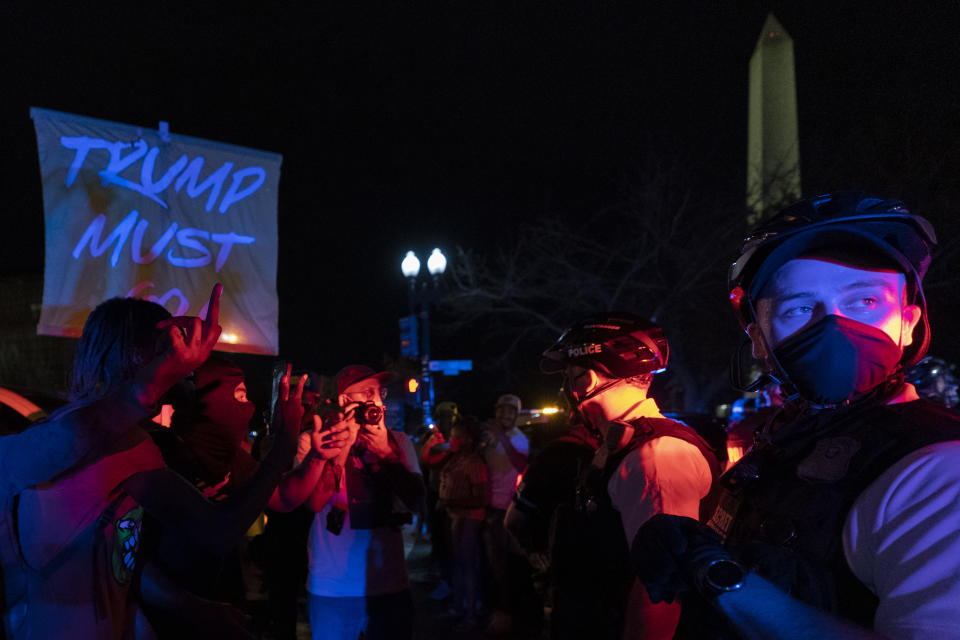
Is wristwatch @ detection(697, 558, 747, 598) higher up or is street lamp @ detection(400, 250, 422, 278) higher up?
street lamp @ detection(400, 250, 422, 278)

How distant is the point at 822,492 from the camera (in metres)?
1.33

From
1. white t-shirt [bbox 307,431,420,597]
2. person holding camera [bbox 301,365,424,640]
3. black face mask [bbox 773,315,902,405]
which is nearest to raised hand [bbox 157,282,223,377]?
black face mask [bbox 773,315,902,405]

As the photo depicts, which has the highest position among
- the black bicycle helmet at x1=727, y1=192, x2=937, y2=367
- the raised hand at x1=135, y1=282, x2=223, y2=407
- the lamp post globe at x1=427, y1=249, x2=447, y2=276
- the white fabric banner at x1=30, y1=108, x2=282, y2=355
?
the lamp post globe at x1=427, y1=249, x2=447, y2=276

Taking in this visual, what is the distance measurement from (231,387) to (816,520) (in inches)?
129

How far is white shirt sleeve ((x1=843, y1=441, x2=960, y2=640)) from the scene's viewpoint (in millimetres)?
1046

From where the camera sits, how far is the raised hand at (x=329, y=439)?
154 inches

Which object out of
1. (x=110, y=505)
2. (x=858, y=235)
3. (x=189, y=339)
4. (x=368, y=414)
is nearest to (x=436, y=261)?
(x=368, y=414)

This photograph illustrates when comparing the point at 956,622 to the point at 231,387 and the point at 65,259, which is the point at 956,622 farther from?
the point at 65,259

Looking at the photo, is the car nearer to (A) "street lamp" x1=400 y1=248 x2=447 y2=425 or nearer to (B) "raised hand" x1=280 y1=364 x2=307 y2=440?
(B) "raised hand" x1=280 y1=364 x2=307 y2=440

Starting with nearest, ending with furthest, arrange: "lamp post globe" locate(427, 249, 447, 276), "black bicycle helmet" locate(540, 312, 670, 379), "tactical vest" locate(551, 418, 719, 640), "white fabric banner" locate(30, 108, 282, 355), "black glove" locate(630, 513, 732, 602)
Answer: "black glove" locate(630, 513, 732, 602) < "tactical vest" locate(551, 418, 719, 640) < "black bicycle helmet" locate(540, 312, 670, 379) < "white fabric banner" locate(30, 108, 282, 355) < "lamp post globe" locate(427, 249, 447, 276)

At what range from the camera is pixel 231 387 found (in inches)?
148

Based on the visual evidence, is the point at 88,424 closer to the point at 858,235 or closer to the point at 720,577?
the point at 720,577

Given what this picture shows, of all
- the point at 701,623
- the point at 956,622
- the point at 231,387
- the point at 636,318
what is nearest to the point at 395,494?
the point at 231,387

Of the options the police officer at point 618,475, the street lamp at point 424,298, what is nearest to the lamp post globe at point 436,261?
the street lamp at point 424,298
